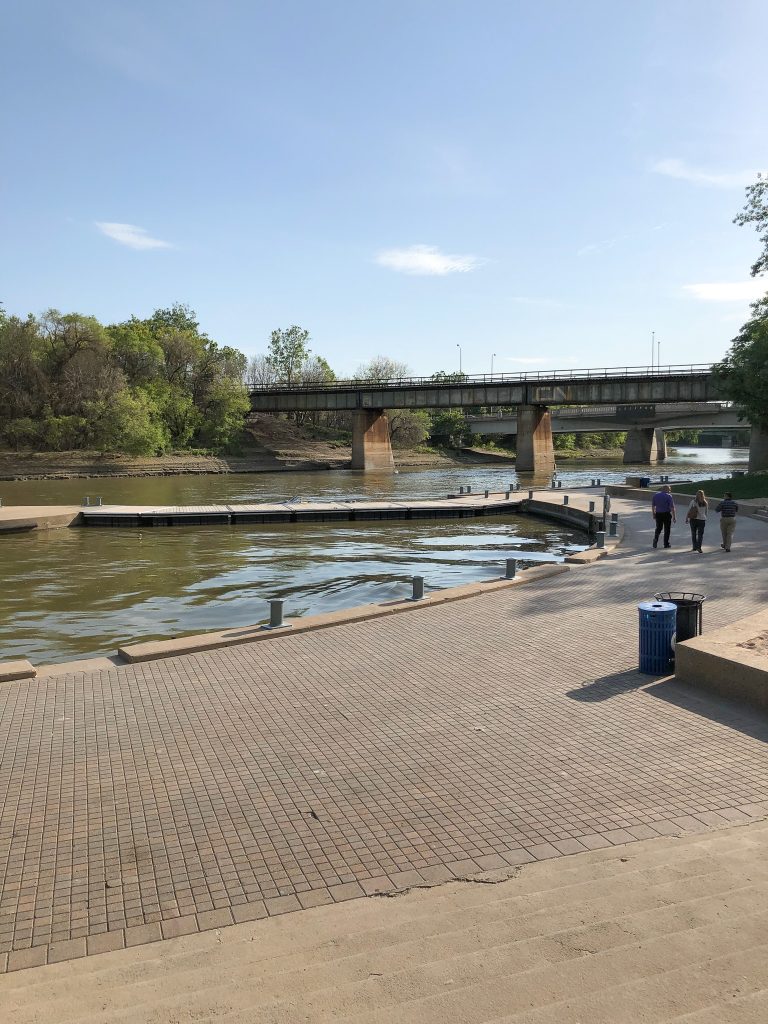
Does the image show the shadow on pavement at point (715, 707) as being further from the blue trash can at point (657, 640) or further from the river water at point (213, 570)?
the river water at point (213, 570)

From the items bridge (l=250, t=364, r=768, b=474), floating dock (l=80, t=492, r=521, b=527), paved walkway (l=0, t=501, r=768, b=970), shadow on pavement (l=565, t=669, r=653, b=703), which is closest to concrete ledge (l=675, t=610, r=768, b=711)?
paved walkway (l=0, t=501, r=768, b=970)

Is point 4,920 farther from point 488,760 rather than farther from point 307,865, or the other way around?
point 488,760

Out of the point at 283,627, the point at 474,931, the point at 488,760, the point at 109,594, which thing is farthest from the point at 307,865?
the point at 109,594

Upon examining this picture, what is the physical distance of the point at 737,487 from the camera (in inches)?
1503

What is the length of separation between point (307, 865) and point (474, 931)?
135 centimetres

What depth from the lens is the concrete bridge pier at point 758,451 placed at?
2015 inches

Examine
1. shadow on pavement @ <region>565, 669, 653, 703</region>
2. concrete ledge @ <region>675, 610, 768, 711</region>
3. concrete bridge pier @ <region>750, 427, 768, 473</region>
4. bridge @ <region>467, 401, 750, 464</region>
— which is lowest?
shadow on pavement @ <region>565, 669, 653, 703</region>

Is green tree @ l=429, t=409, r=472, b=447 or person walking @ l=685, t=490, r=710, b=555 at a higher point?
green tree @ l=429, t=409, r=472, b=447

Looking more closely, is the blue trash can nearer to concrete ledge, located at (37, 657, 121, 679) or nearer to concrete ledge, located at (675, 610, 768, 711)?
concrete ledge, located at (675, 610, 768, 711)

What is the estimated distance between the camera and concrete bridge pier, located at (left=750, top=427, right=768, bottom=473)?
51188 mm

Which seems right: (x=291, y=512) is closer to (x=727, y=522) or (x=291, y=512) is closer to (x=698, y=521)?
(x=698, y=521)

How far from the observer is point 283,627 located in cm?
1286

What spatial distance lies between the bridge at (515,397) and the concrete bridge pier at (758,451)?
1633 centimetres

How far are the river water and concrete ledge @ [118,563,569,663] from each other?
271 centimetres
